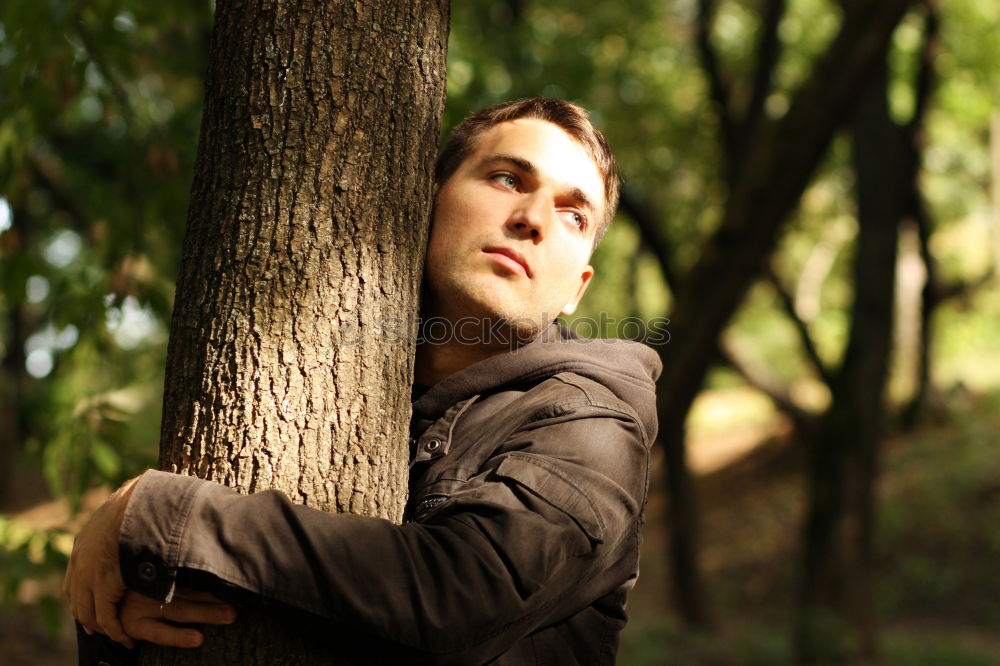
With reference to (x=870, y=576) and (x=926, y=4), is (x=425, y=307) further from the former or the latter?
(x=926, y=4)

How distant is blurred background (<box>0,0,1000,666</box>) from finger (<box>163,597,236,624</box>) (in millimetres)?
1794

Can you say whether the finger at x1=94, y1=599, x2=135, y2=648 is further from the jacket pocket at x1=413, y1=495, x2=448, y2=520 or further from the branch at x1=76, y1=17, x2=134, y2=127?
the branch at x1=76, y1=17, x2=134, y2=127

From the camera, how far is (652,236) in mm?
11039

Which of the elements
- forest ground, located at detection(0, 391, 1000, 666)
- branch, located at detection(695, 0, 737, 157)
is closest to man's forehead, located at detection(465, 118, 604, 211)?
forest ground, located at detection(0, 391, 1000, 666)

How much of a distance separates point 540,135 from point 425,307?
1.69 ft

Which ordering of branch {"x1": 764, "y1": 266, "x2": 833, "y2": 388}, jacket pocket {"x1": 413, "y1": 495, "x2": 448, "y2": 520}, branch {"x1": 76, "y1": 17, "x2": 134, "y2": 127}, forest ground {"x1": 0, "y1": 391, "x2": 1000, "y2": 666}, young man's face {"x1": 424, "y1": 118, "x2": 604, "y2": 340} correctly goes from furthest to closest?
branch {"x1": 764, "y1": 266, "x2": 833, "y2": 388}
forest ground {"x1": 0, "y1": 391, "x2": 1000, "y2": 666}
branch {"x1": 76, "y1": 17, "x2": 134, "y2": 127}
young man's face {"x1": 424, "y1": 118, "x2": 604, "y2": 340}
jacket pocket {"x1": 413, "y1": 495, "x2": 448, "y2": 520}

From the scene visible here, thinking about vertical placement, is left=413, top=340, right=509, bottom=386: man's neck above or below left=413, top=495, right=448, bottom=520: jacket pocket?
above

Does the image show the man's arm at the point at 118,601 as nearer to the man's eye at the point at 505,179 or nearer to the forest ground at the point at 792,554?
the man's eye at the point at 505,179

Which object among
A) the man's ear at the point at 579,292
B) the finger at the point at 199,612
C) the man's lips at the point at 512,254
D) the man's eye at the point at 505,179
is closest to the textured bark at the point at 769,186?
the man's ear at the point at 579,292

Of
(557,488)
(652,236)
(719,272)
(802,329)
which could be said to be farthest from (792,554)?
(557,488)

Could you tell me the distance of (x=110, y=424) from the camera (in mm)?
3559

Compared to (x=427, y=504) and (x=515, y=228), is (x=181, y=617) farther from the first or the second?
(x=515, y=228)

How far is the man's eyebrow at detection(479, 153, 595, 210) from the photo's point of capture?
2.22 m

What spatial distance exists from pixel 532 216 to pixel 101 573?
3.80ft
